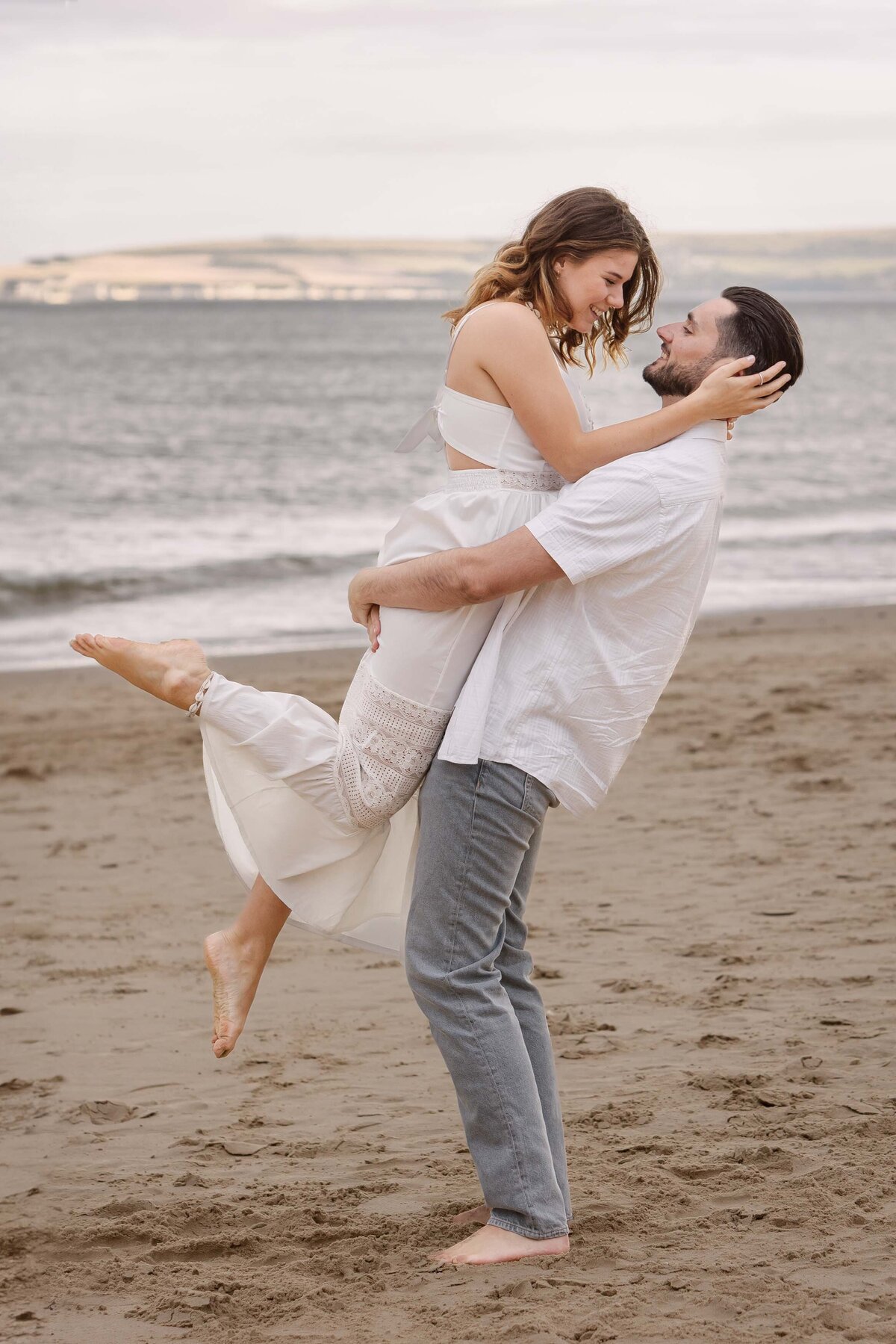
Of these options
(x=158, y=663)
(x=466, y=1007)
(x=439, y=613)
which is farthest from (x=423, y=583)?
(x=466, y=1007)

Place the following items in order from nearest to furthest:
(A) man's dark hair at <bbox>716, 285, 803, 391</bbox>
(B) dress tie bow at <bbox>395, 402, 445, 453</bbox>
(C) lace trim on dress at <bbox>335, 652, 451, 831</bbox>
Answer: (A) man's dark hair at <bbox>716, 285, 803, 391</bbox> < (C) lace trim on dress at <bbox>335, 652, 451, 831</bbox> < (B) dress tie bow at <bbox>395, 402, 445, 453</bbox>

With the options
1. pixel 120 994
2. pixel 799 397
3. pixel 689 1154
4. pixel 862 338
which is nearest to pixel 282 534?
pixel 120 994

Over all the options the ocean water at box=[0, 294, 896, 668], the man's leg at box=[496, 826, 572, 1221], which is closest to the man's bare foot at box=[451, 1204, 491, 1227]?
the man's leg at box=[496, 826, 572, 1221]

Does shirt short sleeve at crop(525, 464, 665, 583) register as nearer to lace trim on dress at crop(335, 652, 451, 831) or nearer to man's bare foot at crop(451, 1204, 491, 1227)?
lace trim on dress at crop(335, 652, 451, 831)

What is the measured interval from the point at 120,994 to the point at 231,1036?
1.69 metres

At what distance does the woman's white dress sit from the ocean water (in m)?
7.71

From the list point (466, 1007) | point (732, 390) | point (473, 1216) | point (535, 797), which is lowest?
point (473, 1216)

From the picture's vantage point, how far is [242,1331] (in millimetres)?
2582

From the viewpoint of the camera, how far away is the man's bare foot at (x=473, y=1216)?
300 cm

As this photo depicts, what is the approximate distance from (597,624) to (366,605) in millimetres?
479

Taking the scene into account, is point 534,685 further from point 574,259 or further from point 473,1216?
point 473,1216

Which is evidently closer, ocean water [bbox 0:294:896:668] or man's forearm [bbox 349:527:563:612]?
man's forearm [bbox 349:527:563:612]

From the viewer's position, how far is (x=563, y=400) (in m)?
2.63

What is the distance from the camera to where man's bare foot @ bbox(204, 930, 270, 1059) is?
2947 millimetres
